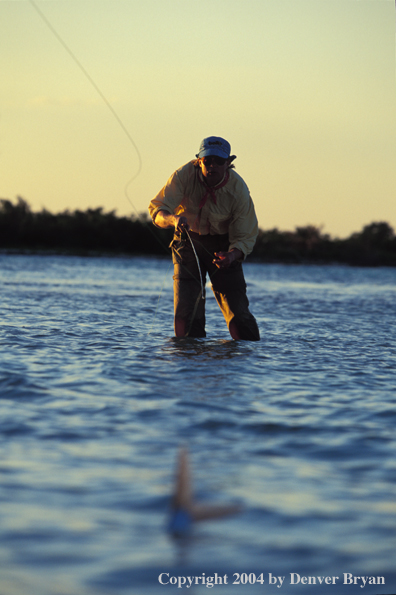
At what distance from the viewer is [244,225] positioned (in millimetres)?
6395

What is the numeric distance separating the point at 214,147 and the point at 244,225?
2.64 feet

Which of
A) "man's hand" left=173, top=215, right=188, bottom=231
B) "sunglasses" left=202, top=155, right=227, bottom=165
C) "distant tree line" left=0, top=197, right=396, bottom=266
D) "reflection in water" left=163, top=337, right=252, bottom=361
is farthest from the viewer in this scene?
"distant tree line" left=0, top=197, right=396, bottom=266

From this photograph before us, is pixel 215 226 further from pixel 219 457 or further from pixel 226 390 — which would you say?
pixel 219 457

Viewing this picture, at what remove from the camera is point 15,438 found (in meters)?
3.39

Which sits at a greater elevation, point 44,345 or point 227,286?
point 227,286

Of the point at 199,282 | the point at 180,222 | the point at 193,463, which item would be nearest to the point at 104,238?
the point at 199,282

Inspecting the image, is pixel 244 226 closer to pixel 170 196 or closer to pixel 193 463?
pixel 170 196

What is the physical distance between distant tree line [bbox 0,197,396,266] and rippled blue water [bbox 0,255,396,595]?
5437cm

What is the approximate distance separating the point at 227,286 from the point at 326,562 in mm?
4527

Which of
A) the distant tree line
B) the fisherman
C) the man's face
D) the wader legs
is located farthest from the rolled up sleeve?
the distant tree line

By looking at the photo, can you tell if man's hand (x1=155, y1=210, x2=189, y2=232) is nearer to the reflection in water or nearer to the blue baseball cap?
the blue baseball cap

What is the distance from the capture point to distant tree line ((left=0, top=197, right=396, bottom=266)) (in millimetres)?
63875

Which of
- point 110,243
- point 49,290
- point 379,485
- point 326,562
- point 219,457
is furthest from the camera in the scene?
point 110,243

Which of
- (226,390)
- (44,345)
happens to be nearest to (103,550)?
(226,390)
